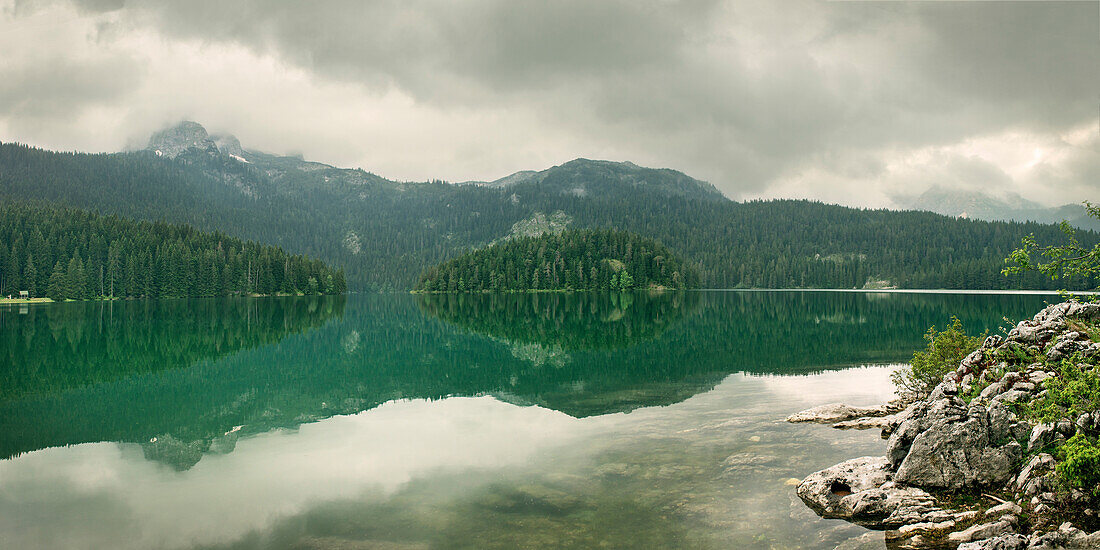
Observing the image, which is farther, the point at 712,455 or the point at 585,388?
the point at 585,388

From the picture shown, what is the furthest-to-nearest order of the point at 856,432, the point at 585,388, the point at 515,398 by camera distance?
the point at 585,388 < the point at 515,398 < the point at 856,432

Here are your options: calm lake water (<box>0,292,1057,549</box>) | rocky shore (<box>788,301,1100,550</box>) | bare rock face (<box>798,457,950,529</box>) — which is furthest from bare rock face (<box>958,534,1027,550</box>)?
calm lake water (<box>0,292,1057,549</box>)

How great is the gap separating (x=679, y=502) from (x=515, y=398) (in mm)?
13893

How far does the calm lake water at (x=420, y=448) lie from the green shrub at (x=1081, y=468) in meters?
3.97

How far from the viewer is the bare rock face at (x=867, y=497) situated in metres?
12.3

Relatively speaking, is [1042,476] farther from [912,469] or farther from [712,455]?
[712,455]

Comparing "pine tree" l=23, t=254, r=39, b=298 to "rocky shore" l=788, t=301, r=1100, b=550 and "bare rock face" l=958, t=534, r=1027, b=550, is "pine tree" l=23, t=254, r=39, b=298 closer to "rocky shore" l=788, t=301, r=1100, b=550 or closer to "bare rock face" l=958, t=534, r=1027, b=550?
"rocky shore" l=788, t=301, r=1100, b=550

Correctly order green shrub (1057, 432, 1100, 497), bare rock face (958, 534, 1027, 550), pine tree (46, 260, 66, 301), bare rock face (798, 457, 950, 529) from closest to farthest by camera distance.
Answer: bare rock face (958, 534, 1027, 550) < green shrub (1057, 432, 1100, 497) < bare rock face (798, 457, 950, 529) < pine tree (46, 260, 66, 301)

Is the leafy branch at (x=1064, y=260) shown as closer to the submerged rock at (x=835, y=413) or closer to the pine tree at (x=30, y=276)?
the submerged rock at (x=835, y=413)

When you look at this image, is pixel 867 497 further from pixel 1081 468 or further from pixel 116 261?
pixel 116 261

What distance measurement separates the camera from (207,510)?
44.4 ft

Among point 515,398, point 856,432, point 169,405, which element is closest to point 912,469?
point 856,432

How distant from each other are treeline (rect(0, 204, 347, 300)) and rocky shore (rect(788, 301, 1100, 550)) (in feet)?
610

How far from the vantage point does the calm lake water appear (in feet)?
40.6
